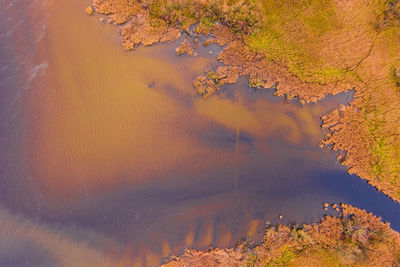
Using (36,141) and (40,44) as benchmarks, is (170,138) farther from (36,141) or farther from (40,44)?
(40,44)

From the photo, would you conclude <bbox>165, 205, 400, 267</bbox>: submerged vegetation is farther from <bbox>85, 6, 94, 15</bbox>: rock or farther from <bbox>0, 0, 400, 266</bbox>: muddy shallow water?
<bbox>85, 6, 94, 15</bbox>: rock

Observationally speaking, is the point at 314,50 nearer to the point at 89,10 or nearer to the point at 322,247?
the point at 322,247

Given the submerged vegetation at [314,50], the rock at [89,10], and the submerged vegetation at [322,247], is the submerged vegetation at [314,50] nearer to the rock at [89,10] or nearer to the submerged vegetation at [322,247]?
the rock at [89,10]

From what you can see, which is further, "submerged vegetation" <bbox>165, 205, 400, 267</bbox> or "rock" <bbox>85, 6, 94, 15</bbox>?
"rock" <bbox>85, 6, 94, 15</bbox>

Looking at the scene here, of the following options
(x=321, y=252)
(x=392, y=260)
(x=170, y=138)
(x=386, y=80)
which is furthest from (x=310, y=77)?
(x=392, y=260)

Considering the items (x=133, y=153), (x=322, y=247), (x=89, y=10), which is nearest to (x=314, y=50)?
(x=322, y=247)

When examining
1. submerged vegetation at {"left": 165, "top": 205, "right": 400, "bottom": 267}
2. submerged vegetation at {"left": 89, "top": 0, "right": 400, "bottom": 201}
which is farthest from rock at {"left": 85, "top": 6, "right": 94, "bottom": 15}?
submerged vegetation at {"left": 165, "top": 205, "right": 400, "bottom": 267}

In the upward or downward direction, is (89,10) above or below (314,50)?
above
